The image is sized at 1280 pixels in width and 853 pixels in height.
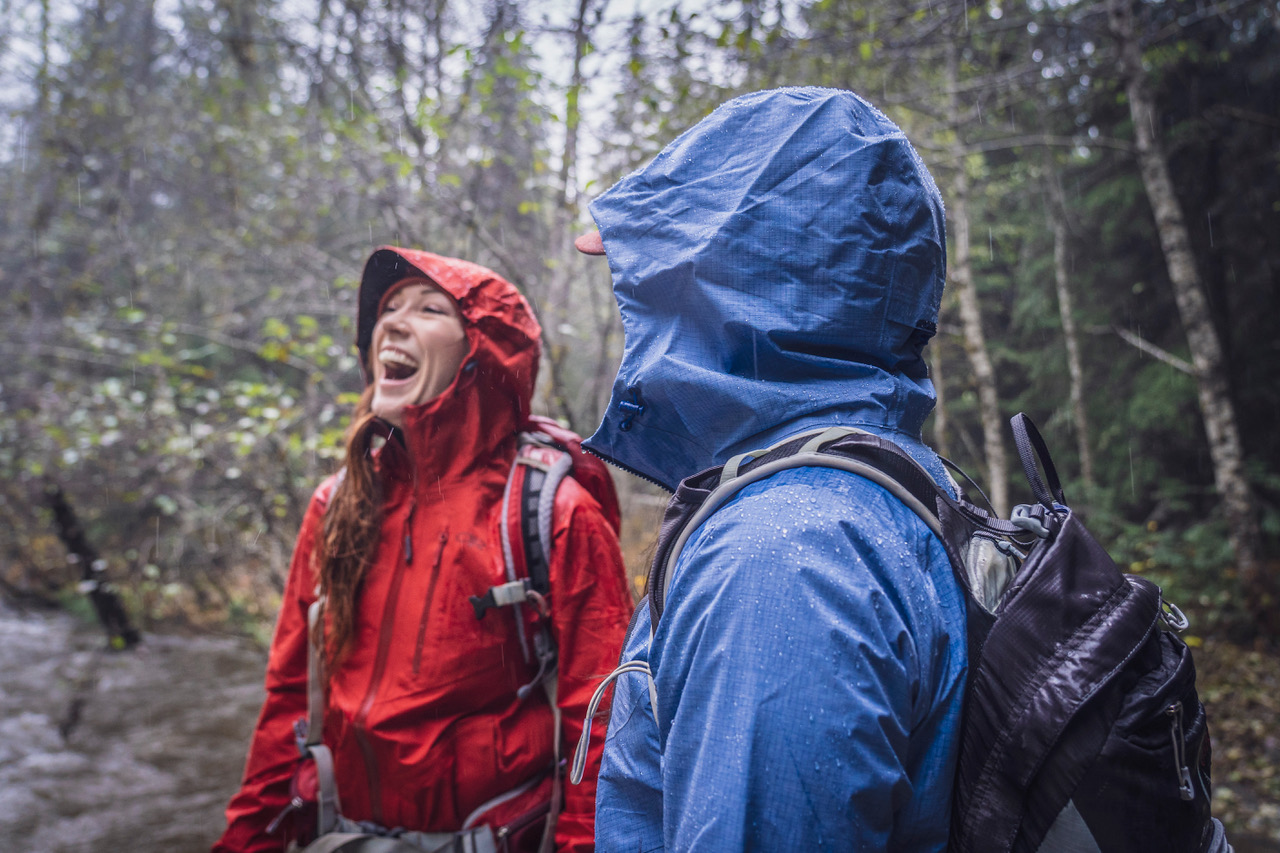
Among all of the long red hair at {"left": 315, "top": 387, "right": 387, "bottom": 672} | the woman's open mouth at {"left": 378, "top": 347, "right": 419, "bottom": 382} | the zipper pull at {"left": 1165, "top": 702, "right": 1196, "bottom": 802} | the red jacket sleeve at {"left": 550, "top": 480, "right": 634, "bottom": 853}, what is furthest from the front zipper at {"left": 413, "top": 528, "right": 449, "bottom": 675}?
the zipper pull at {"left": 1165, "top": 702, "right": 1196, "bottom": 802}

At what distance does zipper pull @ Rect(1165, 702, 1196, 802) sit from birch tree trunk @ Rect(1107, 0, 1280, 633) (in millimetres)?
7041

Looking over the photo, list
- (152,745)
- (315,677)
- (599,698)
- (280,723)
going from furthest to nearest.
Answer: (152,745) → (280,723) → (315,677) → (599,698)

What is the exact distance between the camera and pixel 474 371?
2387 millimetres

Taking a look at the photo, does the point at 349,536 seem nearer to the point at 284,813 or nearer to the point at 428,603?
the point at 428,603

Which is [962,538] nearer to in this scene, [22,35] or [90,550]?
[90,550]

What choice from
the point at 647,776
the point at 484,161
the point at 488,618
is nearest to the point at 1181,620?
the point at 647,776

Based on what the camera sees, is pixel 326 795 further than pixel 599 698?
Yes

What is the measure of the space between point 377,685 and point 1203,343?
7.34 metres

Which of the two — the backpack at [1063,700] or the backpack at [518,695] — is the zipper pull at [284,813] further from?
the backpack at [1063,700]

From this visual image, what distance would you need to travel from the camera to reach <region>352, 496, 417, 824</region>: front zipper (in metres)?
2.01

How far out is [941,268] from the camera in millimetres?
1211

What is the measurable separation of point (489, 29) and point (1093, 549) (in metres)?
5.59

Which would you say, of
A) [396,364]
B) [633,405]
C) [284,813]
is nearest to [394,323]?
[396,364]

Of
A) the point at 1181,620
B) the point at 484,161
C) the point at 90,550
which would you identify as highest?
the point at 484,161
